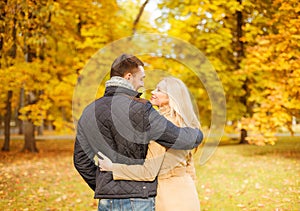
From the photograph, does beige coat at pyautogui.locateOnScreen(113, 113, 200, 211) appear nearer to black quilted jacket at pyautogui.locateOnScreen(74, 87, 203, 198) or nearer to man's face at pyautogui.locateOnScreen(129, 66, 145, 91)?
black quilted jacket at pyautogui.locateOnScreen(74, 87, 203, 198)

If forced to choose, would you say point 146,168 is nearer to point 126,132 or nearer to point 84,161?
point 126,132

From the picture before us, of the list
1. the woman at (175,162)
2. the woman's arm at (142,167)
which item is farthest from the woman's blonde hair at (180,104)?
the woman's arm at (142,167)

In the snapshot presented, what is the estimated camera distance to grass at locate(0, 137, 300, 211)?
8.82 metres

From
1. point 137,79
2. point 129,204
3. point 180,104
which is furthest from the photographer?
point 180,104

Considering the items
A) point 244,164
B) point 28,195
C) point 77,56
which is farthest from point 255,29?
point 28,195

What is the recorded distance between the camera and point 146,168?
11.2 ft

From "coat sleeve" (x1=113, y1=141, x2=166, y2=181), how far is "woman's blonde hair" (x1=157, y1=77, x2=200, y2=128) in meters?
0.42

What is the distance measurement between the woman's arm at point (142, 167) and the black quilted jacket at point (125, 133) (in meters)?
0.04

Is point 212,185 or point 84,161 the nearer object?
point 84,161

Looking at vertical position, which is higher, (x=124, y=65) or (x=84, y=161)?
(x=124, y=65)

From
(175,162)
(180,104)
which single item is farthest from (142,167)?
(180,104)

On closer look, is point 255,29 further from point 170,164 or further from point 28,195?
point 170,164

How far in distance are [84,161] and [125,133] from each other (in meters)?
0.64

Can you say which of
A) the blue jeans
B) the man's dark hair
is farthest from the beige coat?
the man's dark hair
